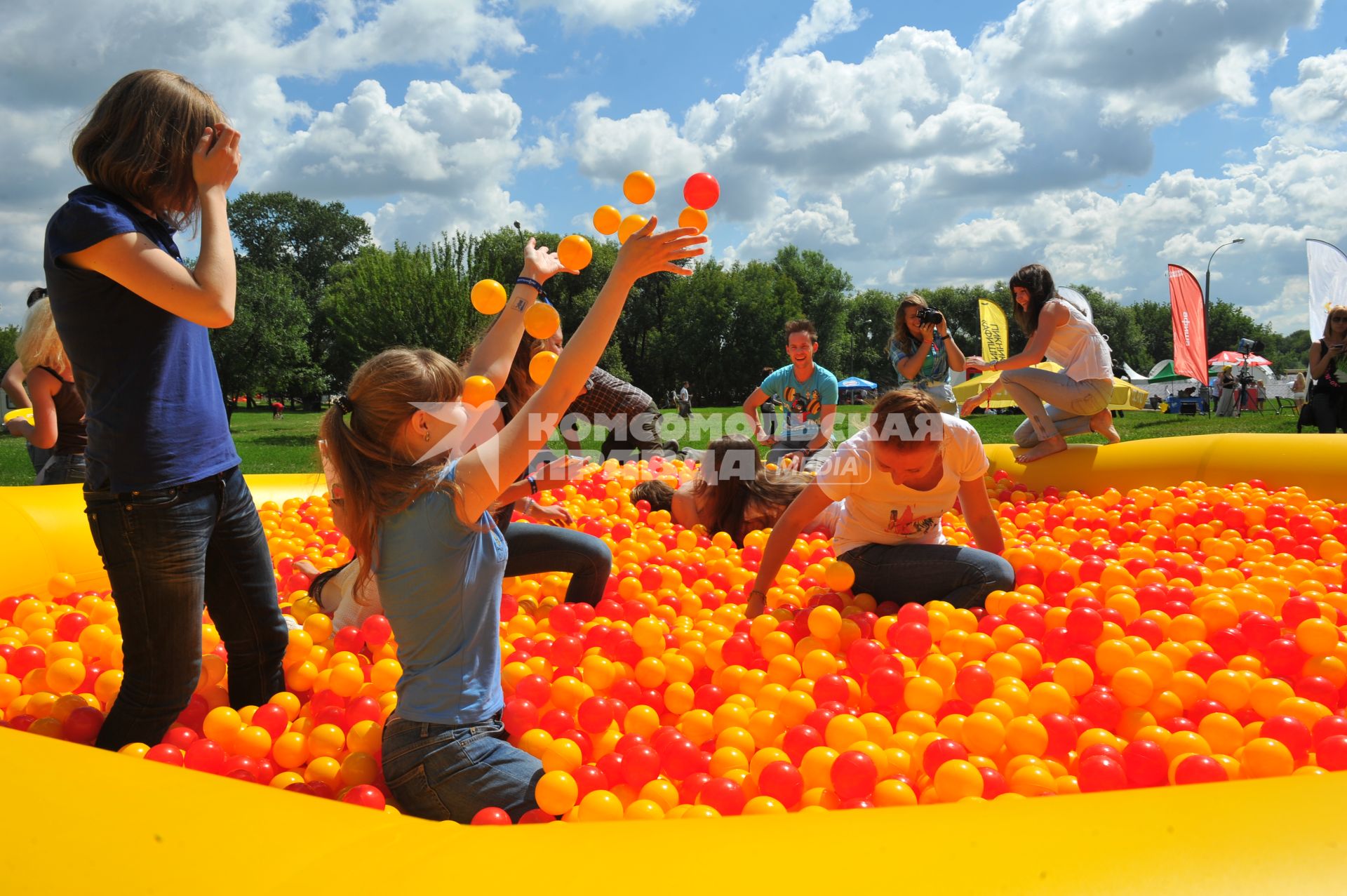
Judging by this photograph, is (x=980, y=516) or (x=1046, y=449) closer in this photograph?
(x=980, y=516)

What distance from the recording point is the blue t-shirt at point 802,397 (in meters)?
6.48

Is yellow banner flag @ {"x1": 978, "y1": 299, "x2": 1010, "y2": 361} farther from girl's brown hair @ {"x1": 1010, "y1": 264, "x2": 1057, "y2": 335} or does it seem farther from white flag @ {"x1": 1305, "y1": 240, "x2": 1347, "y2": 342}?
girl's brown hair @ {"x1": 1010, "y1": 264, "x2": 1057, "y2": 335}

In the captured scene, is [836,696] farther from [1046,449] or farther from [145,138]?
[1046,449]

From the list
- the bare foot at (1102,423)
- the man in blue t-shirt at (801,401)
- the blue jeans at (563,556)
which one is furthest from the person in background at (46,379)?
the bare foot at (1102,423)

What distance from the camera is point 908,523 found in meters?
3.31

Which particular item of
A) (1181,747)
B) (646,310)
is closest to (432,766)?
(1181,747)

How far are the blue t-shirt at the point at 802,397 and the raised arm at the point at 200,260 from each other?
4725mm

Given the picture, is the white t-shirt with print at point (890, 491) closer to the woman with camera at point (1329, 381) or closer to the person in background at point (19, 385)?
the person in background at point (19, 385)

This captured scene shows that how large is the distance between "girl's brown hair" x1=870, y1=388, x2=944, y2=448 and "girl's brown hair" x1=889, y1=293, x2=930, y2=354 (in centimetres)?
362

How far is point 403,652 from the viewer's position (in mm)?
1979

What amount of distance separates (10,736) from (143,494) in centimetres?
55

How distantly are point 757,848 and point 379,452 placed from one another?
117 centimetres

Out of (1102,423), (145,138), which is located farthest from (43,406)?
(1102,423)

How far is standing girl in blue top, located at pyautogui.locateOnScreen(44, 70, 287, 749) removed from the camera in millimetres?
1920
